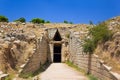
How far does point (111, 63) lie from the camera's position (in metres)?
13.7

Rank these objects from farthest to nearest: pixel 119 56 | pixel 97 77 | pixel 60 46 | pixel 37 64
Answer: pixel 60 46, pixel 37 64, pixel 97 77, pixel 119 56

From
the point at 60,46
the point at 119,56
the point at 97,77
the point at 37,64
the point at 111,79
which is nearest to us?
the point at 111,79

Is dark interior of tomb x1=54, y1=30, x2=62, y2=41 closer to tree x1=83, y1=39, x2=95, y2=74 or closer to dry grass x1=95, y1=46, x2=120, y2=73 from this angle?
tree x1=83, y1=39, x2=95, y2=74

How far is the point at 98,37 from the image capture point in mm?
16453

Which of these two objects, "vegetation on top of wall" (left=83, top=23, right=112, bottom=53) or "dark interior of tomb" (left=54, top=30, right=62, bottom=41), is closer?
"vegetation on top of wall" (left=83, top=23, right=112, bottom=53)

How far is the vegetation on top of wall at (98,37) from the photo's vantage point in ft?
51.5

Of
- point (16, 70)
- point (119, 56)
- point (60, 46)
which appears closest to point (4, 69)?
point (16, 70)

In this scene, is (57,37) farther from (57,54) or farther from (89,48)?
(89,48)

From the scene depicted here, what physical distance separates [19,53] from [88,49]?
450 cm

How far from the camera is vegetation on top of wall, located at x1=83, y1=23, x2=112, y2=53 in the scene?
51.5 ft

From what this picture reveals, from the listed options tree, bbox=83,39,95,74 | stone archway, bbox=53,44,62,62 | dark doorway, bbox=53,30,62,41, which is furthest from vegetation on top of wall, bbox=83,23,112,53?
stone archway, bbox=53,44,62,62

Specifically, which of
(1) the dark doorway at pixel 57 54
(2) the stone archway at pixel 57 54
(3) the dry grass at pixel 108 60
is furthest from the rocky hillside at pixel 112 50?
(1) the dark doorway at pixel 57 54

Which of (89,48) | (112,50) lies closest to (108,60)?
(112,50)

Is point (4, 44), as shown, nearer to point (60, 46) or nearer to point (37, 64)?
point (37, 64)
